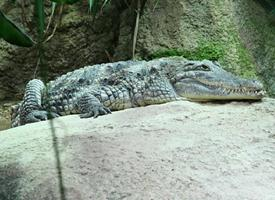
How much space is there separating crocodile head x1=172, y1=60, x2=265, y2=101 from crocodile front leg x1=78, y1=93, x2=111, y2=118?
0.71 metres

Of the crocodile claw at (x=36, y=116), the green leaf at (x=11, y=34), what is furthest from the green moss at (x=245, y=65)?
the green leaf at (x=11, y=34)

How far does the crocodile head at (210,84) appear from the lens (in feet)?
13.7

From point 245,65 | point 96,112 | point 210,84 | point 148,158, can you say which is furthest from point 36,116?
point 245,65

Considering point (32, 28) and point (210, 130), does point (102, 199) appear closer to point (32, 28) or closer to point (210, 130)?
point (210, 130)

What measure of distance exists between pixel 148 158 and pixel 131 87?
1976 millimetres

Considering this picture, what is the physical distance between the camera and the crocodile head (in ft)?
13.7

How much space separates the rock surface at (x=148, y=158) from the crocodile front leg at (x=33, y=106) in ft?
2.87

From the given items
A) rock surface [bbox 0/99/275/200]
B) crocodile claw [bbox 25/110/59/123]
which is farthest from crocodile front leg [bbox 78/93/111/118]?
rock surface [bbox 0/99/275/200]

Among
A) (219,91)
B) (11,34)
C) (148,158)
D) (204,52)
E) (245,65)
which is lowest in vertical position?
(148,158)

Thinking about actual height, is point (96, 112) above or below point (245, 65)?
below

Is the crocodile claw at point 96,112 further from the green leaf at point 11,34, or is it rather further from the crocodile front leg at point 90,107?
the green leaf at point 11,34

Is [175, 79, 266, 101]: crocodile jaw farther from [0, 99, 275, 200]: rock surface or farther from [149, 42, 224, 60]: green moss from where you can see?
[149, 42, 224, 60]: green moss

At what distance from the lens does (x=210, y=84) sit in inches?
174

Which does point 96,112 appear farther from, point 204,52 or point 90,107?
point 204,52
